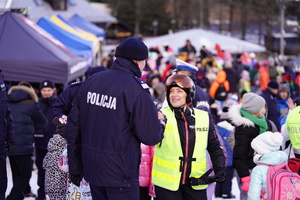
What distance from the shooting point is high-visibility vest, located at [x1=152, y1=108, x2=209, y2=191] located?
195 inches

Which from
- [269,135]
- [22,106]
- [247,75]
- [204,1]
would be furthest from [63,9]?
[204,1]

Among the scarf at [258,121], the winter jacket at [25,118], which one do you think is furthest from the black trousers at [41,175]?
the scarf at [258,121]

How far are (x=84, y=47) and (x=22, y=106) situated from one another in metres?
8.70

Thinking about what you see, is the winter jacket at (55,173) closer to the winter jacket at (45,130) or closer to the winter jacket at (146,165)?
the winter jacket at (146,165)

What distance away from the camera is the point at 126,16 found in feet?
240

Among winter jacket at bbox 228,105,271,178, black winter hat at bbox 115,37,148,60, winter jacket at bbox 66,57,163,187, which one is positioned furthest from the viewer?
winter jacket at bbox 228,105,271,178

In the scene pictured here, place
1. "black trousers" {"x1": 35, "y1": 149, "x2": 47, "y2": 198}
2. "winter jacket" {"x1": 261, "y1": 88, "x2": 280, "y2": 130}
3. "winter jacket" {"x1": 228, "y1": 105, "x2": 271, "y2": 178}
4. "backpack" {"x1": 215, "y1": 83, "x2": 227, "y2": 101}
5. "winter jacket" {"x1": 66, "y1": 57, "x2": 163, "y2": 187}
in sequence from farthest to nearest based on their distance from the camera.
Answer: "backpack" {"x1": 215, "y1": 83, "x2": 227, "y2": 101}, "winter jacket" {"x1": 261, "y1": 88, "x2": 280, "y2": 130}, "black trousers" {"x1": 35, "y1": 149, "x2": 47, "y2": 198}, "winter jacket" {"x1": 228, "y1": 105, "x2": 271, "y2": 178}, "winter jacket" {"x1": 66, "y1": 57, "x2": 163, "y2": 187}

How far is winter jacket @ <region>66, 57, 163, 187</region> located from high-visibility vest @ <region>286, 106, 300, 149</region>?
7.87ft

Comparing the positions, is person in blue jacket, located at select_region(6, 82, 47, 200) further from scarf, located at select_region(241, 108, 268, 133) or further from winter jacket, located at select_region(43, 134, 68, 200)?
scarf, located at select_region(241, 108, 268, 133)

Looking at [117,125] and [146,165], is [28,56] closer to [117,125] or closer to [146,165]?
[146,165]

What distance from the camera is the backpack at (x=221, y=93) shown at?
13.5 m

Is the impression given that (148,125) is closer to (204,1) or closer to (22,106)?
(22,106)

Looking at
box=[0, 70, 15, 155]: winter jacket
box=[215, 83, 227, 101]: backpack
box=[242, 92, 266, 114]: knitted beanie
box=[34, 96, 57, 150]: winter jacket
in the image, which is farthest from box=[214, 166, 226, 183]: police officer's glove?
box=[215, 83, 227, 101]: backpack

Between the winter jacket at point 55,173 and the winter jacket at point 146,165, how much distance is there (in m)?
0.92
